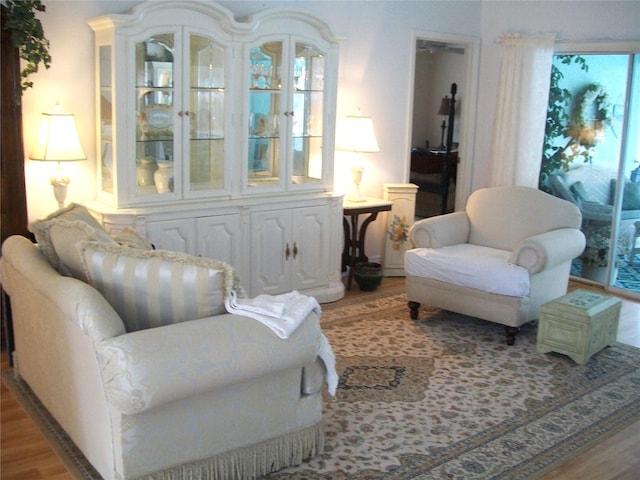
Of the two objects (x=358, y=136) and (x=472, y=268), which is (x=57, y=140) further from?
(x=472, y=268)

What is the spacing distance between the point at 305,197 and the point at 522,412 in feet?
7.06

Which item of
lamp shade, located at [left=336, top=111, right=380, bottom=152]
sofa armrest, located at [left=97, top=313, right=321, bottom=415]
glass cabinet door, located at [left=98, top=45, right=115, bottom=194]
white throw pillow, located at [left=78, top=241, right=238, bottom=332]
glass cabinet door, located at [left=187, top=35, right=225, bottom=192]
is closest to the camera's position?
sofa armrest, located at [left=97, top=313, right=321, bottom=415]

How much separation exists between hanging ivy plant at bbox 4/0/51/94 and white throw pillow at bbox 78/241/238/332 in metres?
1.68

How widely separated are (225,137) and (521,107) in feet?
9.05

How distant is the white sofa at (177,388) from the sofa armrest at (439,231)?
2.16m

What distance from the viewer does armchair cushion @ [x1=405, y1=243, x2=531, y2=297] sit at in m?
4.43

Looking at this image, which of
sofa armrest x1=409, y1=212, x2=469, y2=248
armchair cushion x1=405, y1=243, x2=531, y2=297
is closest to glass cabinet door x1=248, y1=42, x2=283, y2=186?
sofa armrest x1=409, y1=212, x2=469, y2=248

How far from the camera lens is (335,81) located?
510 cm

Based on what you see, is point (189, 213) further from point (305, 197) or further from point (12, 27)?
point (12, 27)

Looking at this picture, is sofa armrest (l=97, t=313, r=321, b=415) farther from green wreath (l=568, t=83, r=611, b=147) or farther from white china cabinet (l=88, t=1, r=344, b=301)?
green wreath (l=568, t=83, r=611, b=147)

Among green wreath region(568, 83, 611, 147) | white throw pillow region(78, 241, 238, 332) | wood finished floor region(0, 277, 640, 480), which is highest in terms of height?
green wreath region(568, 83, 611, 147)

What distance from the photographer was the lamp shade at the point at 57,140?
408 cm

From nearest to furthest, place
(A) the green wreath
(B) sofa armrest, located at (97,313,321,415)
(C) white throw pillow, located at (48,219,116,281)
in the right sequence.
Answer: (B) sofa armrest, located at (97,313,321,415) → (C) white throw pillow, located at (48,219,116,281) → (A) the green wreath

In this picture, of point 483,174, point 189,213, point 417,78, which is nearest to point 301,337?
point 189,213
